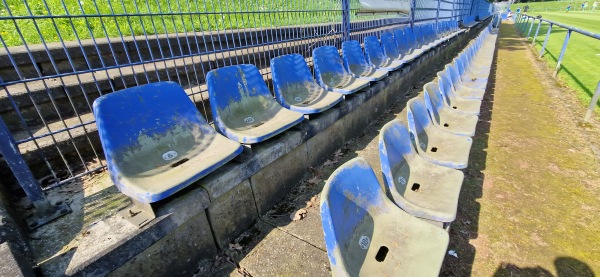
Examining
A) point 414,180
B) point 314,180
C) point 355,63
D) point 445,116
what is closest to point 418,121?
point 414,180

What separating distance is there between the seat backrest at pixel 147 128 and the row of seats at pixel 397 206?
53.0 inches

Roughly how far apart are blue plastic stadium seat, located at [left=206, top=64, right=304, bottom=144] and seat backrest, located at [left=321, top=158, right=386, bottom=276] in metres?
0.99

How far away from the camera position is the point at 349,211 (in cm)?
165

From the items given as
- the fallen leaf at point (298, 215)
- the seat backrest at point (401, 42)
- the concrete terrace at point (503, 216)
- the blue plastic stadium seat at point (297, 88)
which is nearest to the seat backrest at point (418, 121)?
the concrete terrace at point (503, 216)

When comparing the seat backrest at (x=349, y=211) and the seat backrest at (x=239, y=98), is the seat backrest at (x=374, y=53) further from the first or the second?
the seat backrest at (x=349, y=211)

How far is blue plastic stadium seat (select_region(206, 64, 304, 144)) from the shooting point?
2582mm

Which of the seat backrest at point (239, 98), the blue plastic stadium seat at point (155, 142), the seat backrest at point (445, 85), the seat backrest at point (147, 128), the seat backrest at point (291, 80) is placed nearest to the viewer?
the blue plastic stadium seat at point (155, 142)

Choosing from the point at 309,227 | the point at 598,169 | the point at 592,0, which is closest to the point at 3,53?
the point at 309,227

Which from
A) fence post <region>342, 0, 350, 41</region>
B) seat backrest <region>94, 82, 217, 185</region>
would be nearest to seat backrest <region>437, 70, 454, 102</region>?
fence post <region>342, 0, 350, 41</region>

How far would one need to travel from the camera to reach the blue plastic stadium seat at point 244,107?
8.47 feet

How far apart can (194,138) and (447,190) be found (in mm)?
2141

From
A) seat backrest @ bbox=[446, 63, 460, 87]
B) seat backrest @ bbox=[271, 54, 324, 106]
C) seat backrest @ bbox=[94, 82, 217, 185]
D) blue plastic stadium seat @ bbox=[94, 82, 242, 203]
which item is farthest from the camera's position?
seat backrest @ bbox=[446, 63, 460, 87]

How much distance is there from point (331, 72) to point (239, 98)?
1.98 meters

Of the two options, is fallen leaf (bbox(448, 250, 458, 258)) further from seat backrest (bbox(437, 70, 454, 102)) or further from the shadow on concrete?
seat backrest (bbox(437, 70, 454, 102))
